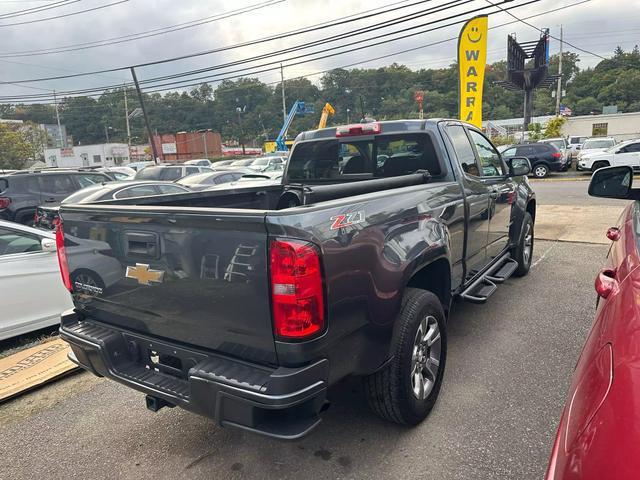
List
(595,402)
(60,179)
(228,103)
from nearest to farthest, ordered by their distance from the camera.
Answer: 1. (595,402)
2. (60,179)
3. (228,103)

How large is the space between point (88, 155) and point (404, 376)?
7319 cm

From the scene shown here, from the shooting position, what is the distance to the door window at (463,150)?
13.0ft

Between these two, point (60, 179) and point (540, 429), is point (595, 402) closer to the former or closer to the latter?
point (540, 429)

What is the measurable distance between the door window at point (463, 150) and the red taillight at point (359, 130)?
651 mm

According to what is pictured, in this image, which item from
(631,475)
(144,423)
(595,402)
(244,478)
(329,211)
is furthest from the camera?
(144,423)

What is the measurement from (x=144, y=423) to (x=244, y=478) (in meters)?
1.03

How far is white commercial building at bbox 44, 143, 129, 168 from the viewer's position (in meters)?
63.2

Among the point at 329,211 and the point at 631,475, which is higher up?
the point at 329,211

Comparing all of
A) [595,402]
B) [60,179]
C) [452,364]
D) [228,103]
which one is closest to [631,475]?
[595,402]

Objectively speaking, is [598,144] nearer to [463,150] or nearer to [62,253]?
[463,150]

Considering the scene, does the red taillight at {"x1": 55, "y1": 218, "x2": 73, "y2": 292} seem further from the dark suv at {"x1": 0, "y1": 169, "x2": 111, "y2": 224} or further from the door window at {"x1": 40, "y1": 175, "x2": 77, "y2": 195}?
the door window at {"x1": 40, "y1": 175, "x2": 77, "y2": 195}

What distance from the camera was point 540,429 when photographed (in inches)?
108

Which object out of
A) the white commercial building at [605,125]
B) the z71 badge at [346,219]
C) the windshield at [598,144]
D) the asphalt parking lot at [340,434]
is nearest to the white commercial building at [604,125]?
the white commercial building at [605,125]

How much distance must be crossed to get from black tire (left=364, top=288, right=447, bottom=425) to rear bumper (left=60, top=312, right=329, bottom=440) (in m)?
0.63
